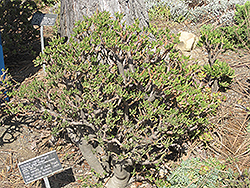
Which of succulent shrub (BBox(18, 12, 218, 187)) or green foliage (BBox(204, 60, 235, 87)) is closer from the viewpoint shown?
succulent shrub (BBox(18, 12, 218, 187))

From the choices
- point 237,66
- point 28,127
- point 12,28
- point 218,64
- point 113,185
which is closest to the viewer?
point 113,185

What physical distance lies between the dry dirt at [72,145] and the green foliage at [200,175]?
274mm

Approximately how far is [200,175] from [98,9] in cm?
242

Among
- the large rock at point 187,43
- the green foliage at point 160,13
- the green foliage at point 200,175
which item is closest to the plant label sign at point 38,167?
the green foliage at point 200,175

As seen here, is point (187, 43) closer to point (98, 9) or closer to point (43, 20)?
point (98, 9)

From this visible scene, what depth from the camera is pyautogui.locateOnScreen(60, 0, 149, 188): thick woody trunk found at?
3.23 m

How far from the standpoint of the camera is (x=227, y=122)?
3662 mm

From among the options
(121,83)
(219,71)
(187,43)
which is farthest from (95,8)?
(187,43)

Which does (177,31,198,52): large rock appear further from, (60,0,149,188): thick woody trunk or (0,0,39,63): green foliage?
(0,0,39,63): green foliage

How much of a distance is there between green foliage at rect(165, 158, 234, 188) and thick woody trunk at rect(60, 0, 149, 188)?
0.63 metres

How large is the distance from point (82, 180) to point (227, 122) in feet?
7.26

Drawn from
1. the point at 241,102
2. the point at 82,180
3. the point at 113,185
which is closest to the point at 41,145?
the point at 82,180

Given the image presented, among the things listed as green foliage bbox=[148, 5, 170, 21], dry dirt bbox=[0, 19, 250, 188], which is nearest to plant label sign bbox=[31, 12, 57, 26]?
dry dirt bbox=[0, 19, 250, 188]

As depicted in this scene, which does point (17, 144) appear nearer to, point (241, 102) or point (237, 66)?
point (241, 102)
